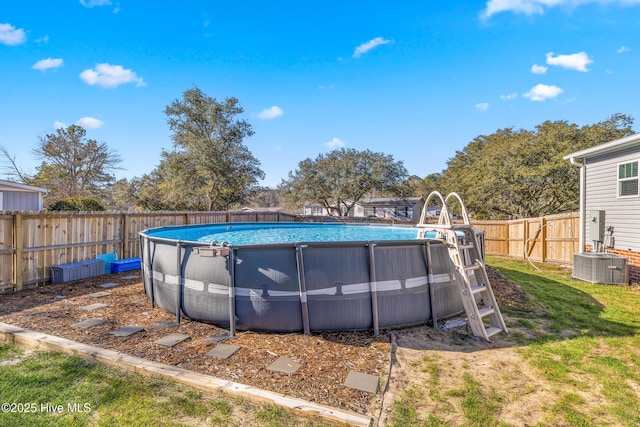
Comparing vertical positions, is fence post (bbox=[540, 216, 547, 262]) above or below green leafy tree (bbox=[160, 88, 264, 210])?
below

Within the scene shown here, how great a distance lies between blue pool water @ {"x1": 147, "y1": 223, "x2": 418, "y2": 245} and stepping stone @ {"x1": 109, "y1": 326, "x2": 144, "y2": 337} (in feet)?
8.23

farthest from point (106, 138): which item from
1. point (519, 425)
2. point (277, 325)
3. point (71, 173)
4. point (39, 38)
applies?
point (519, 425)

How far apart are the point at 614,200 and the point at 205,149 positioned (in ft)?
58.6

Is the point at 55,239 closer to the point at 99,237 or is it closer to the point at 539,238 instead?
the point at 99,237

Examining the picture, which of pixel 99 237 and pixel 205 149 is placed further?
pixel 205 149

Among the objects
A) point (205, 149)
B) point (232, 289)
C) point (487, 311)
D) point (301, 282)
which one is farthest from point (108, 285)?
point (205, 149)

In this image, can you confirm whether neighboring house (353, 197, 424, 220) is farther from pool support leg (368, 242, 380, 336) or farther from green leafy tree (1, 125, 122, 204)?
Result: pool support leg (368, 242, 380, 336)

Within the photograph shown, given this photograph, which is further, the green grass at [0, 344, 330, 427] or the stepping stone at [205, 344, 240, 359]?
the stepping stone at [205, 344, 240, 359]

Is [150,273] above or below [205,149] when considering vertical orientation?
below

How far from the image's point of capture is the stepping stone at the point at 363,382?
2455mm

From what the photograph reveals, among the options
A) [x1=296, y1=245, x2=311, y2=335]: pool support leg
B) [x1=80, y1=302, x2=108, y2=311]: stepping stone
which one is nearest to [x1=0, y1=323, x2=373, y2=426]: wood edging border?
[x1=80, y1=302, x2=108, y2=311]: stepping stone

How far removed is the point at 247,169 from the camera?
1958 cm

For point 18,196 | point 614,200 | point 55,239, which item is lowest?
point 55,239

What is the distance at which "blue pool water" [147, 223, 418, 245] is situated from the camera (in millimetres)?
7161
